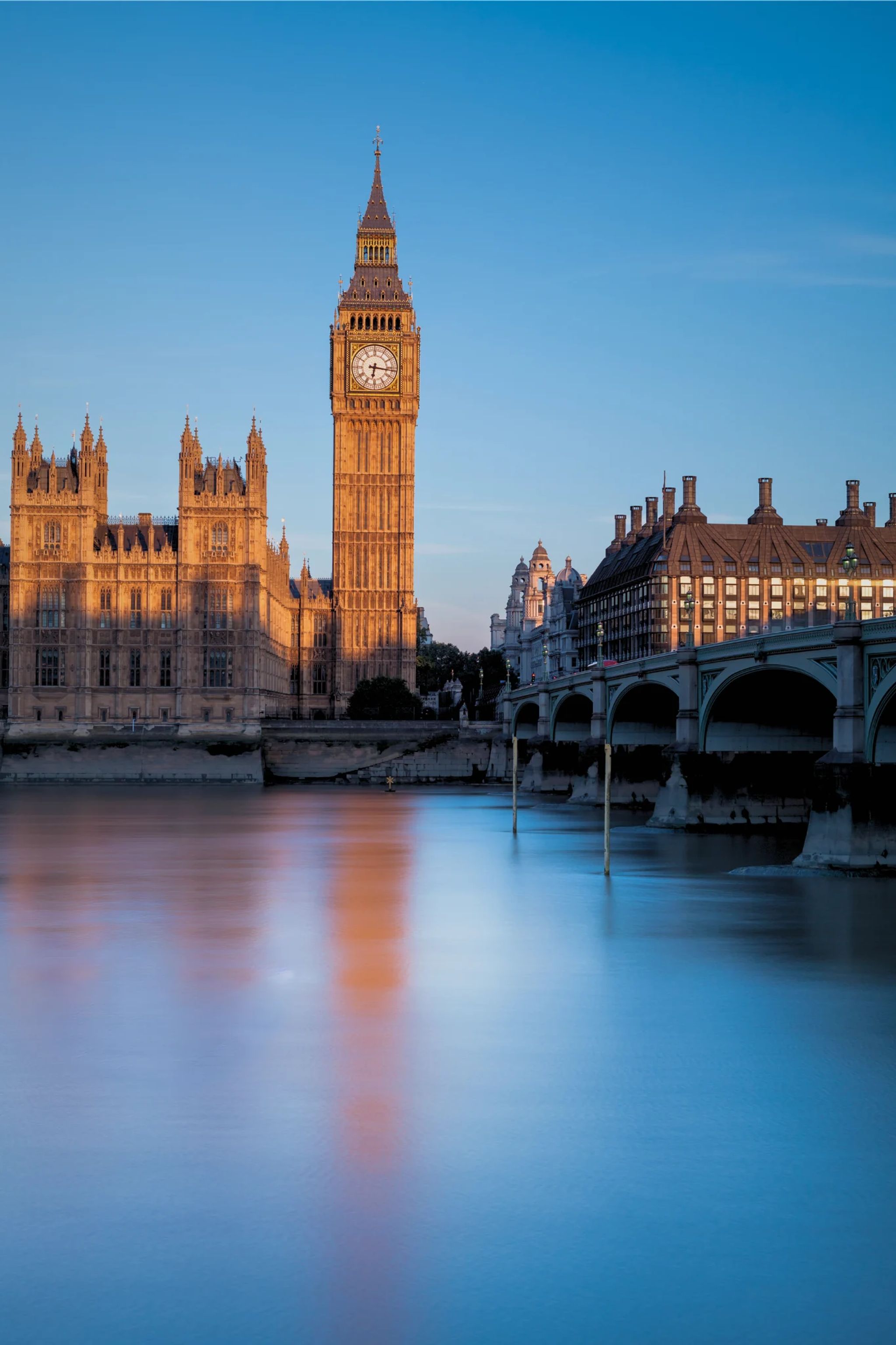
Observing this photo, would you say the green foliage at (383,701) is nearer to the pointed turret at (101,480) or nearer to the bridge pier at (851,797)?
the pointed turret at (101,480)

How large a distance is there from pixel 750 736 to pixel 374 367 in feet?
293

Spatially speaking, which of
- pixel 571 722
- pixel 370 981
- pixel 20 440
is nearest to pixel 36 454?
pixel 20 440

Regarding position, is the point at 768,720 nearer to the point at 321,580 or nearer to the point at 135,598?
the point at 135,598

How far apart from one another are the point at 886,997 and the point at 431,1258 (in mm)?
13236

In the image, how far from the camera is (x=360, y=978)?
80.4 ft

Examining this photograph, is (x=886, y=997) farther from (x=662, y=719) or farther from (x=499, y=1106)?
(x=662, y=719)

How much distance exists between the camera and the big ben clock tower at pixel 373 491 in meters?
135

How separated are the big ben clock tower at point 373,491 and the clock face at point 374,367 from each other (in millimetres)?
82

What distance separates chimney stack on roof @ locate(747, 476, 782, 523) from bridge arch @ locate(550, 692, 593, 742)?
45.5 metres

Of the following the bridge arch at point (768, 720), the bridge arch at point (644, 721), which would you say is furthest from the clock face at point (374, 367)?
the bridge arch at point (768, 720)

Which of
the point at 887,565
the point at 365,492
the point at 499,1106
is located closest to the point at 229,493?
the point at 365,492

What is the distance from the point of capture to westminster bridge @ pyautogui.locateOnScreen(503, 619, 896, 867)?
38.8 metres

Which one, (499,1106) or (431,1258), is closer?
(431,1258)

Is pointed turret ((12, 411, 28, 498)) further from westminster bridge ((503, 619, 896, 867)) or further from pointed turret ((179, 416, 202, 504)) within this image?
westminster bridge ((503, 619, 896, 867))
